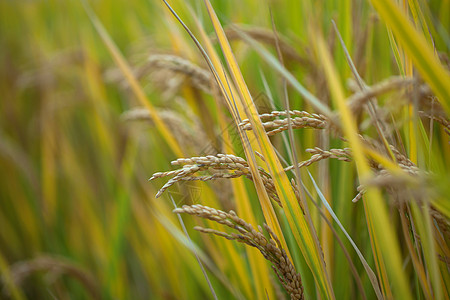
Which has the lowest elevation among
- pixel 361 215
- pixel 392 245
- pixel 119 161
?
pixel 361 215

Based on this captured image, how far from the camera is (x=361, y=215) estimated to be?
0.72 m

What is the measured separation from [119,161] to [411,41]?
1144 millimetres

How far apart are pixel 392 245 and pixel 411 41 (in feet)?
0.69

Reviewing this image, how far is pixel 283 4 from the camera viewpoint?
4.32 ft

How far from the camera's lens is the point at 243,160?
46 centimetres

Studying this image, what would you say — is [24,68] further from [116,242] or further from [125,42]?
[116,242]

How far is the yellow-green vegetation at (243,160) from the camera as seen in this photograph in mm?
440

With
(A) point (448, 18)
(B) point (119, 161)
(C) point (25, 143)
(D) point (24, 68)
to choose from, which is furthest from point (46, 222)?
(A) point (448, 18)

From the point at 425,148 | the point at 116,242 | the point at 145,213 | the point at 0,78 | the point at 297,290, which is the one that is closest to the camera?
the point at 297,290

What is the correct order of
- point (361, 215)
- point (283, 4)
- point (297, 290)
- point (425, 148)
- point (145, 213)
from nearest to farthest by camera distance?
point (297, 290) → point (425, 148) → point (361, 215) → point (145, 213) → point (283, 4)

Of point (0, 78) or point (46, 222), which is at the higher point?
point (0, 78)

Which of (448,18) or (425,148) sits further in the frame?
(448,18)

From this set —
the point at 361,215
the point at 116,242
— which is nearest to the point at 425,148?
the point at 361,215

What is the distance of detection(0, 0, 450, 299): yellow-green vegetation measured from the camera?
440 mm
